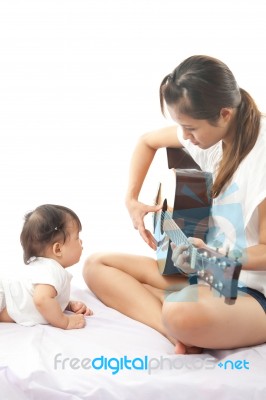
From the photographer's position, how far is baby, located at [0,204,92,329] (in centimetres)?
155

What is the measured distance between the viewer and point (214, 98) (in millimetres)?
1405

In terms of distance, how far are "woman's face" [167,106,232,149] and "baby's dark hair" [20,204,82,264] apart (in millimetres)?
415

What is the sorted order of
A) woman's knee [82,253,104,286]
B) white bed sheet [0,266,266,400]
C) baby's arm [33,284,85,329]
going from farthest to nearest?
woman's knee [82,253,104,286], baby's arm [33,284,85,329], white bed sheet [0,266,266,400]

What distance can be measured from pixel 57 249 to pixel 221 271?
66 centimetres

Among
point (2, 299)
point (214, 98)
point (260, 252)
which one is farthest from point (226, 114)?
point (2, 299)

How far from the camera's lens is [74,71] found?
249 centimetres

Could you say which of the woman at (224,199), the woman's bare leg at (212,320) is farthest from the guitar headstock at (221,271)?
the woman's bare leg at (212,320)

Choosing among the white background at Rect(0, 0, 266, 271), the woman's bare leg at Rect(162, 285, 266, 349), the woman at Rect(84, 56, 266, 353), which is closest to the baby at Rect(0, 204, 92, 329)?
the woman at Rect(84, 56, 266, 353)

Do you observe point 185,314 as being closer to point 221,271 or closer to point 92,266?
point 221,271

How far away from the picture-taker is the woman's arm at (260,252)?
1.36 m

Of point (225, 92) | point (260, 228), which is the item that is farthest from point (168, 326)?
point (225, 92)

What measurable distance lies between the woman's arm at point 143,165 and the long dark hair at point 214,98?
38 centimetres

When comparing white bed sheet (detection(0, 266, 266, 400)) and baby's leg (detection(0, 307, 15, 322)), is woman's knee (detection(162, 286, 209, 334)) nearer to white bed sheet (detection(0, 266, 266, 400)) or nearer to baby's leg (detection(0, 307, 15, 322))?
white bed sheet (detection(0, 266, 266, 400))

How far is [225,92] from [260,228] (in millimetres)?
319
